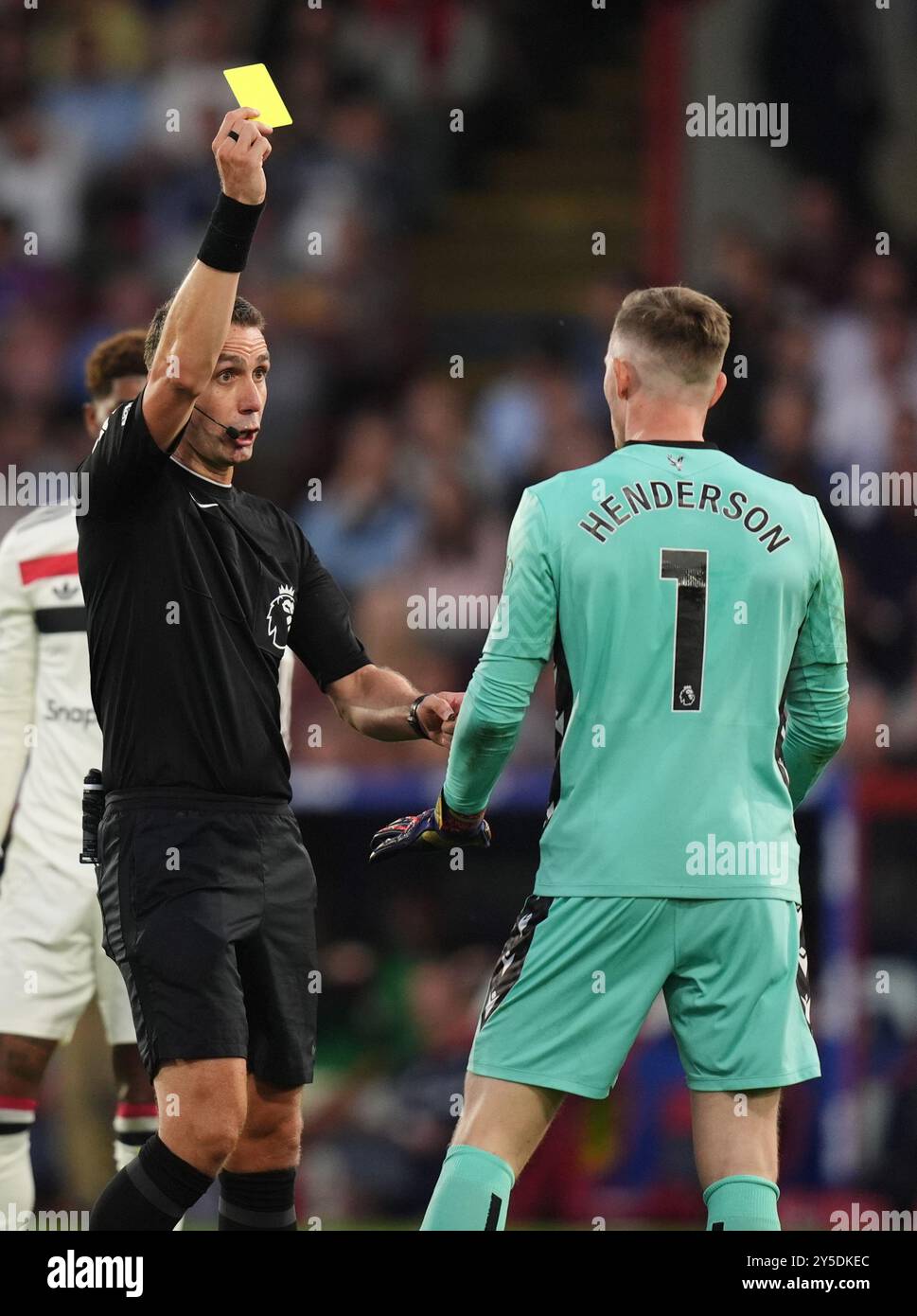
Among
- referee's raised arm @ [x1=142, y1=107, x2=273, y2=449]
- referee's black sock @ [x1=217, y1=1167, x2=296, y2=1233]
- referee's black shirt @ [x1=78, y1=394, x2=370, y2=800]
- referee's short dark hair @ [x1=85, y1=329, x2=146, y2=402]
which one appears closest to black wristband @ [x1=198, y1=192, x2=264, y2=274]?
referee's raised arm @ [x1=142, y1=107, x2=273, y2=449]

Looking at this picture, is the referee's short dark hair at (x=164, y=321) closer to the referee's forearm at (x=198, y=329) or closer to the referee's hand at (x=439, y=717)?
the referee's forearm at (x=198, y=329)

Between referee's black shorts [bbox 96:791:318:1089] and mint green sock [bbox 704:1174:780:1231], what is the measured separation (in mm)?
931

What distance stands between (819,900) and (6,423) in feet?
14.5

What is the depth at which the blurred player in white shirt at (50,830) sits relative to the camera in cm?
472

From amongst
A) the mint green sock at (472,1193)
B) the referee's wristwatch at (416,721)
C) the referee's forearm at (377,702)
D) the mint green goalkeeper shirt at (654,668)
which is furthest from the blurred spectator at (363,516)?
the mint green sock at (472,1193)

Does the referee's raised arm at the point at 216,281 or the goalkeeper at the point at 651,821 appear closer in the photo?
the goalkeeper at the point at 651,821

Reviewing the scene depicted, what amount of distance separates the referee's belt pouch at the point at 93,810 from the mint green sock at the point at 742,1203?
140 centimetres

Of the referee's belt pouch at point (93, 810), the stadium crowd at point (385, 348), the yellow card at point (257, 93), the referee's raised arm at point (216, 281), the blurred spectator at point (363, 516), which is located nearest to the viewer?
the referee's raised arm at point (216, 281)

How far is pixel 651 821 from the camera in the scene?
336 centimetres

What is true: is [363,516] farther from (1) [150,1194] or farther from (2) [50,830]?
(1) [150,1194]

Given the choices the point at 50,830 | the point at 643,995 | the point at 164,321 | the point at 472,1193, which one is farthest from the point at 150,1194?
the point at 164,321

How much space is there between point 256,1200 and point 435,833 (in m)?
0.88

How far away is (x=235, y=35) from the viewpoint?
9789 mm
